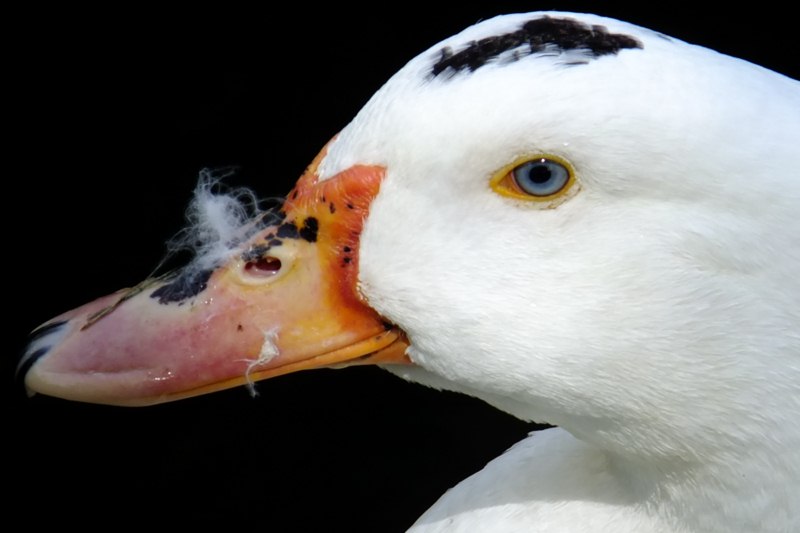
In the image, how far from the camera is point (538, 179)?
1.49m

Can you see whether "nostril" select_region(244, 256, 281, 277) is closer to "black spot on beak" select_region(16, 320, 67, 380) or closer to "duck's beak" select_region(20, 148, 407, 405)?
"duck's beak" select_region(20, 148, 407, 405)

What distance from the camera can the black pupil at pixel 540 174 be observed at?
4.86 feet

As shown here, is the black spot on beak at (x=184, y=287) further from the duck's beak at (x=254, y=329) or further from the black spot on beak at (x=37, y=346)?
the black spot on beak at (x=37, y=346)

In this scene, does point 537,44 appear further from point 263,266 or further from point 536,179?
point 263,266

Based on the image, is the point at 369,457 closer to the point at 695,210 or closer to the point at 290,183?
the point at 290,183

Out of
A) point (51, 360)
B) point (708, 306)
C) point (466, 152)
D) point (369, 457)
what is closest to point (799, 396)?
point (708, 306)

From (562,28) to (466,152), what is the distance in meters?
0.24

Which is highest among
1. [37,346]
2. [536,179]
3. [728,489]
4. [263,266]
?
[536,179]

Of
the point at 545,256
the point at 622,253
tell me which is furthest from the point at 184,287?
the point at 622,253

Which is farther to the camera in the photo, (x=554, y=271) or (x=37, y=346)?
(x=37, y=346)

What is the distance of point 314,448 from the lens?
12.9 feet

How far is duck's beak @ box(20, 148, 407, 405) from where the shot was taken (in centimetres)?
164

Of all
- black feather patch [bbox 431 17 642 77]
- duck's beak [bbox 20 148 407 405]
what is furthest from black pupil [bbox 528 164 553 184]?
duck's beak [bbox 20 148 407 405]

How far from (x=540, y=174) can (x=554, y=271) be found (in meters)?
0.13
